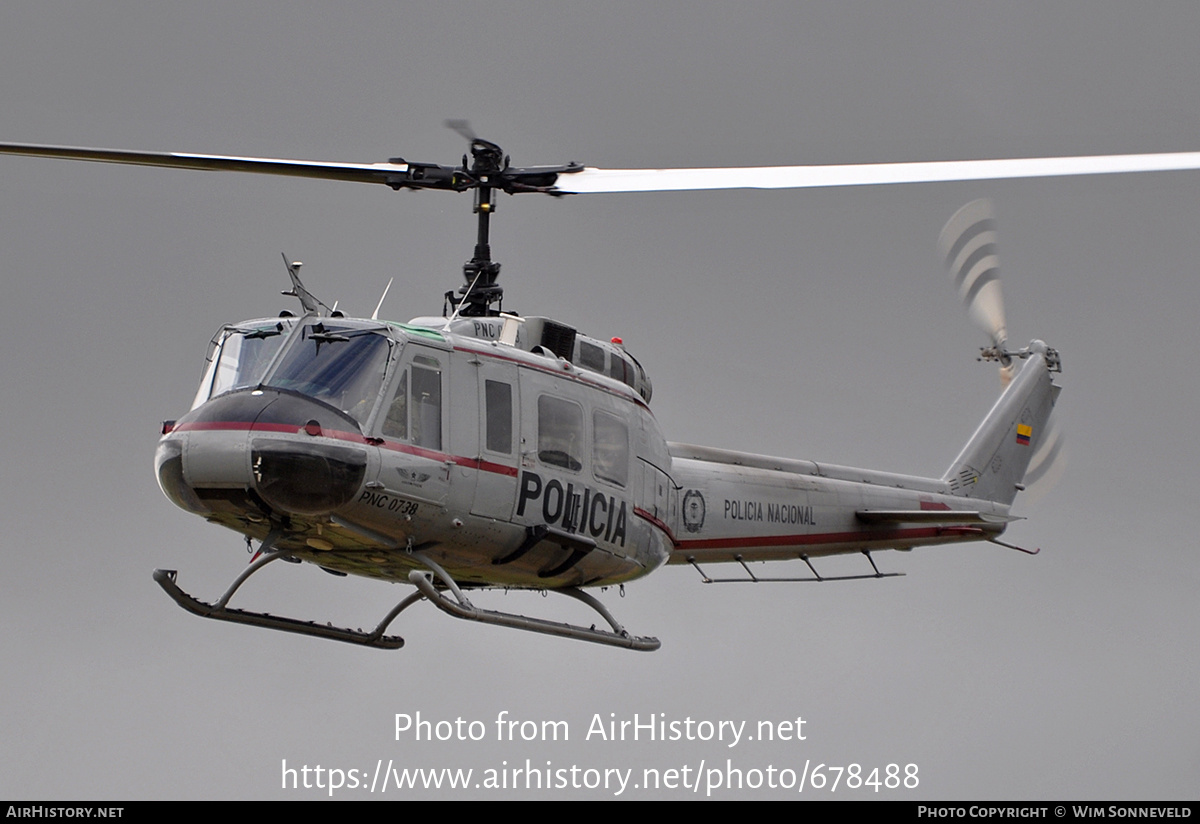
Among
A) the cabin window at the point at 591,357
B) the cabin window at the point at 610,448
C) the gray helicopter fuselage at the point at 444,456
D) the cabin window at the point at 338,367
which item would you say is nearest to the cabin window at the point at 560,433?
the gray helicopter fuselage at the point at 444,456

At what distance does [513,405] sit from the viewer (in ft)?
49.6

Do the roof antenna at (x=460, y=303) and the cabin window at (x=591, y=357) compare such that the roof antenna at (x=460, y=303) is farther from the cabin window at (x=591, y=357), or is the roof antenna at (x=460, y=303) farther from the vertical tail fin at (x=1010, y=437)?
the vertical tail fin at (x=1010, y=437)

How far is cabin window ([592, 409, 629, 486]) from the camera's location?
15922 millimetres

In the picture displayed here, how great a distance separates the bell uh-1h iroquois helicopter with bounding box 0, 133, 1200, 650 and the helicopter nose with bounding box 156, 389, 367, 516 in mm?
15

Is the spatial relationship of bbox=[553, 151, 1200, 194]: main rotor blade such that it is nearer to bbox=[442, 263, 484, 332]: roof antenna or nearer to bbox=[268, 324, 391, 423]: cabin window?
bbox=[442, 263, 484, 332]: roof antenna

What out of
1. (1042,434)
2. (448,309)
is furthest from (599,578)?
(1042,434)

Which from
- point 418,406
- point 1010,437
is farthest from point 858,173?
point 1010,437

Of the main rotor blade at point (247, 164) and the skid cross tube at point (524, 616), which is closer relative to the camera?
the skid cross tube at point (524, 616)

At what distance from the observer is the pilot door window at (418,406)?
14227 mm

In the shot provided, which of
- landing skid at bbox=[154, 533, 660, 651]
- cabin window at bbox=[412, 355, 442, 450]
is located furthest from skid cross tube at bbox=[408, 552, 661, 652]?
cabin window at bbox=[412, 355, 442, 450]

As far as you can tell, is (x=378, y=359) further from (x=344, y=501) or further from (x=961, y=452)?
(x=961, y=452)

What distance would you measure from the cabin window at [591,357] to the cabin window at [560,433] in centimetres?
106

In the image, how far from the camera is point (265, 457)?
13438 millimetres

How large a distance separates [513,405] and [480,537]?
115 centimetres
